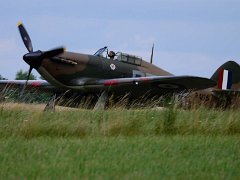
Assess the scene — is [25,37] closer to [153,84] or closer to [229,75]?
[153,84]

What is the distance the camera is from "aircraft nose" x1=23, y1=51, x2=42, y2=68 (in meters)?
15.4

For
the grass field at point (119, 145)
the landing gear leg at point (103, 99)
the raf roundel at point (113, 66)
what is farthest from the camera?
the raf roundel at point (113, 66)

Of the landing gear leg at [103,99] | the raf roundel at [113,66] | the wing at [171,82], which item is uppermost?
the raf roundel at [113,66]

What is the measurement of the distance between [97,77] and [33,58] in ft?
8.48

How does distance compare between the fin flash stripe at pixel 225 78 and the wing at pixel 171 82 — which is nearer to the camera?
the wing at pixel 171 82

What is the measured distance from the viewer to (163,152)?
5.92 metres

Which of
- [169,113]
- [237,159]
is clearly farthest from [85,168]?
[169,113]

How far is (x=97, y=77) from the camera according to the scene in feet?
55.4

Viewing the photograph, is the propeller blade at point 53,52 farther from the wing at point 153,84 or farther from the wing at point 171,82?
the wing at point 171,82

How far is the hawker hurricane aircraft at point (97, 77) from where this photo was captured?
15422 millimetres

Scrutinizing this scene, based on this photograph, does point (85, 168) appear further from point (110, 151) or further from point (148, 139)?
point (148, 139)

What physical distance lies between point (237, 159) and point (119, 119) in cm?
286

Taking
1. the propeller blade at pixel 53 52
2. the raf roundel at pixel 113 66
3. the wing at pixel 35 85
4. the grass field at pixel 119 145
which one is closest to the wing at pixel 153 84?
the raf roundel at pixel 113 66

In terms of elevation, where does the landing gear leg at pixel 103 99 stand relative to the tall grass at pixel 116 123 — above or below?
below
